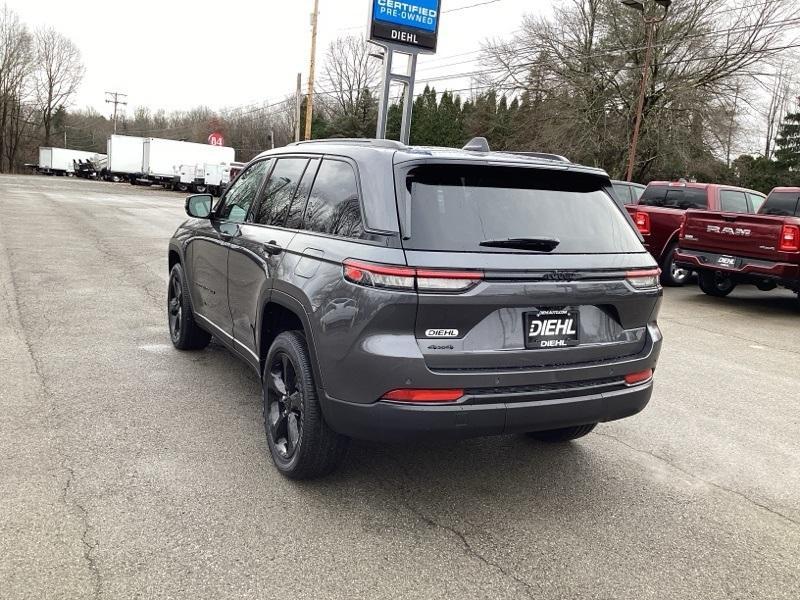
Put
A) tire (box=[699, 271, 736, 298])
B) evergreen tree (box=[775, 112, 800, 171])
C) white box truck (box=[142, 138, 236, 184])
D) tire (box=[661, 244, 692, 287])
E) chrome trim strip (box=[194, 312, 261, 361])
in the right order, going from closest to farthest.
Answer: chrome trim strip (box=[194, 312, 261, 361])
tire (box=[699, 271, 736, 298])
tire (box=[661, 244, 692, 287])
white box truck (box=[142, 138, 236, 184])
evergreen tree (box=[775, 112, 800, 171])

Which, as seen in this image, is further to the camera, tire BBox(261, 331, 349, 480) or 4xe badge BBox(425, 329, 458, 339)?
tire BBox(261, 331, 349, 480)

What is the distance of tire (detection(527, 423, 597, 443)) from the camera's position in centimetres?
403

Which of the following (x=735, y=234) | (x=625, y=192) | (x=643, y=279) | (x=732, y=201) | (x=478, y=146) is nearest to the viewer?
(x=643, y=279)

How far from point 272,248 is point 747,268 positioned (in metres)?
7.93

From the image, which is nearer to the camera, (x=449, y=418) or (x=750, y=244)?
(x=449, y=418)

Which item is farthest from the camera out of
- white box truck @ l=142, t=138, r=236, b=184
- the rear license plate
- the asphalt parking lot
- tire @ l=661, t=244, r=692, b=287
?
white box truck @ l=142, t=138, r=236, b=184

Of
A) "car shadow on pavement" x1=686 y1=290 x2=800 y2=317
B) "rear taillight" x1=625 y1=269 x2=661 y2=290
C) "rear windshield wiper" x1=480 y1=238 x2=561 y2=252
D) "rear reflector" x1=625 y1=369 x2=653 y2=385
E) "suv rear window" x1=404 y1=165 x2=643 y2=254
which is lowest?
"car shadow on pavement" x1=686 y1=290 x2=800 y2=317

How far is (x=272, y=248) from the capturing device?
3.78 meters

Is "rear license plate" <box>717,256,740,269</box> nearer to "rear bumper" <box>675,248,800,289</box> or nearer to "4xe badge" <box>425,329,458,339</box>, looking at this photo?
"rear bumper" <box>675,248,800,289</box>

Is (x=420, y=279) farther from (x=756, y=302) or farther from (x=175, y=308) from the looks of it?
(x=756, y=302)

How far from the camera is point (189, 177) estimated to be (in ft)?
143

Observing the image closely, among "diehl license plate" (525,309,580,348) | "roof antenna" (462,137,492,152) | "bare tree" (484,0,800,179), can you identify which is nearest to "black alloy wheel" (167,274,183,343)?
"roof antenna" (462,137,492,152)

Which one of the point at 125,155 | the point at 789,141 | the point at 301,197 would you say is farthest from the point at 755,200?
the point at 789,141

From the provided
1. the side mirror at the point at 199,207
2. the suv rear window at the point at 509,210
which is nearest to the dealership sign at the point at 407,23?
the side mirror at the point at 199,207
